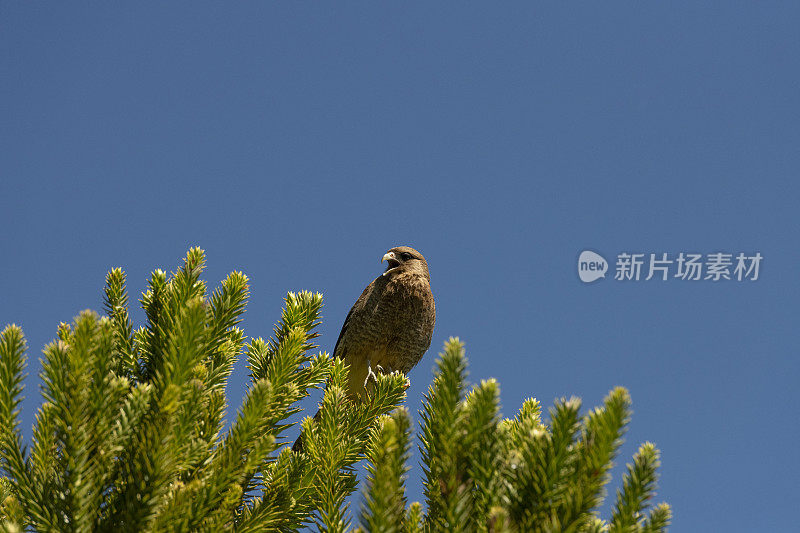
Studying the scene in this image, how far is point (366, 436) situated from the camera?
3553mm

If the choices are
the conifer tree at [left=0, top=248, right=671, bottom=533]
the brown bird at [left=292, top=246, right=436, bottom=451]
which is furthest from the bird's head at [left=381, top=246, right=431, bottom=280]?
the conifer tree at [left=0, top=248, right=671, bottom=533]

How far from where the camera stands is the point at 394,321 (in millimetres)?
7152

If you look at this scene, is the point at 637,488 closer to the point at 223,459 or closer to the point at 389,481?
the point at 389,481

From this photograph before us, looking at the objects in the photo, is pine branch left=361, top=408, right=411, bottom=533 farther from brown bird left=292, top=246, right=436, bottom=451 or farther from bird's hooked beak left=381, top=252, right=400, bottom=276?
bird's hooked beak left=381, top=252, right=400, bottom=276

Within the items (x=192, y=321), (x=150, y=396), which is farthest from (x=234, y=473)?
(x=192, y=321)

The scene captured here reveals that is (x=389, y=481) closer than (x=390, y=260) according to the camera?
Yes

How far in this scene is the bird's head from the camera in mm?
7406

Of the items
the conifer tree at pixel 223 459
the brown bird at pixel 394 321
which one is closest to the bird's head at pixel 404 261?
the brown bird at pixel 394 321

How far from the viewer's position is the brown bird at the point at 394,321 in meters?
7.17

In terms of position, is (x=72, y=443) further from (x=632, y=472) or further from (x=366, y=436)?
(x=632, y=472)

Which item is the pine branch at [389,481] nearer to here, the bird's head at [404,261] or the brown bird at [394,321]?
the brown bird at [394,321]

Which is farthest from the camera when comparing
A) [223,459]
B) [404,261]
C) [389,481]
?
[404,261]

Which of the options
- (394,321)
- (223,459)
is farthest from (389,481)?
(394,321)

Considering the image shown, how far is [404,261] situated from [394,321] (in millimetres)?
783
